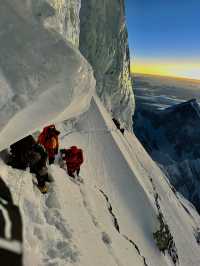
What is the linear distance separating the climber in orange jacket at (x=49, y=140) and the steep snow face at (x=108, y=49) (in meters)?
33.0

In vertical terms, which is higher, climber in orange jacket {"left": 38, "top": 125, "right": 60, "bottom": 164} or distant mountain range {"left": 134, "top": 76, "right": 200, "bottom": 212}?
climber in orange jacket {"left": 38, "top": 125, "right": 60, "bottom": 164}

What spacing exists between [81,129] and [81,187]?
11.8 meters

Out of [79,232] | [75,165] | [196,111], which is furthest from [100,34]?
[196,111]

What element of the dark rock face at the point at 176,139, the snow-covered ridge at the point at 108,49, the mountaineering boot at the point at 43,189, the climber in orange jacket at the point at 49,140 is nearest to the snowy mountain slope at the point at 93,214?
the mountaineering boot at the point at 43,189

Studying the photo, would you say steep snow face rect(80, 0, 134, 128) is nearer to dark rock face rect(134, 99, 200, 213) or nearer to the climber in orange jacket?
dark rock face rect(134, 99, 200, 213)

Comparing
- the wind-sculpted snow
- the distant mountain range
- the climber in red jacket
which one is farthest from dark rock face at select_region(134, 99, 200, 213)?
the wind-sculpted snow

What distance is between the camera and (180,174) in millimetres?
74875

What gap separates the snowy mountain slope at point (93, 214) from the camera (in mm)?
9070

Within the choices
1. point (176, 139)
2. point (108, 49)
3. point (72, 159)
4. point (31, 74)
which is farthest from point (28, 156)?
point (176, 139)

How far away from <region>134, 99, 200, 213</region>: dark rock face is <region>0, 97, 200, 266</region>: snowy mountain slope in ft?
155

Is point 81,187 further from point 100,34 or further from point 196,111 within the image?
point 196,111

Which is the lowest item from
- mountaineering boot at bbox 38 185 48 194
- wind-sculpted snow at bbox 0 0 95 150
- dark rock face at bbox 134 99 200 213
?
dark rock face at bbox 134 99 200 213

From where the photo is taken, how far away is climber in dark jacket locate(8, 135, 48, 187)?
10.4m

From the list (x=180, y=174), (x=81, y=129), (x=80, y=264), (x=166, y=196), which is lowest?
(x=180, y=174)
